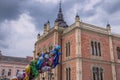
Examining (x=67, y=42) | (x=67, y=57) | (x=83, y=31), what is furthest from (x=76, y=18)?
(x=67, y=57)

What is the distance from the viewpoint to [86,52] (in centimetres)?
2789

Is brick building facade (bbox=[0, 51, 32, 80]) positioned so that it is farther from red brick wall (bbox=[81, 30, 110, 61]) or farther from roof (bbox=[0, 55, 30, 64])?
red brick wall (bbox=[81, 30, 110, 61])

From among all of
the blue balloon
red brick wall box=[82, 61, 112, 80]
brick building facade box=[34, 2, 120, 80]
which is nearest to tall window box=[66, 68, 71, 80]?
brick building facade box=[34, 2, 120, 80]

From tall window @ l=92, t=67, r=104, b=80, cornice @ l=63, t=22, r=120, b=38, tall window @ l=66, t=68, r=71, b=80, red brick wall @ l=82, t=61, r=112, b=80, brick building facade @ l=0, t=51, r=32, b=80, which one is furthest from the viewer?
brick building facade @ l=0, t=51, r=32, b=80

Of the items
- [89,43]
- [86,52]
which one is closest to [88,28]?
[89,43]

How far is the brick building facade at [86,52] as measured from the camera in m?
27.2

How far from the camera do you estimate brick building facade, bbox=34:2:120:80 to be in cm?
2720

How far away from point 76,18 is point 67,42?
4.06 metres

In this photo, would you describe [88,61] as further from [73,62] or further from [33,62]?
[33,62]

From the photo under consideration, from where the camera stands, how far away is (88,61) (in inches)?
1091

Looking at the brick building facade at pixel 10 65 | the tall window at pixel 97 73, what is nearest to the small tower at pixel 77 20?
the tall window at pixel 97 73

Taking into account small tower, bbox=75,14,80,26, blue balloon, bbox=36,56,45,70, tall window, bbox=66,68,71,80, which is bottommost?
tall window, bbox=66,68,71,80

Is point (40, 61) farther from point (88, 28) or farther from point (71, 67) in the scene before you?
point (88, 28)

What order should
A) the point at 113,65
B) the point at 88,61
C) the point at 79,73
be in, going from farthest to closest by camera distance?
the point at 113,65 < the point at 88,61 < the point at 79,73
